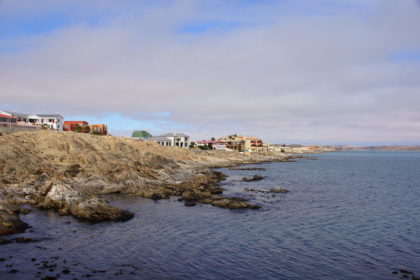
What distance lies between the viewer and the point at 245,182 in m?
72.6

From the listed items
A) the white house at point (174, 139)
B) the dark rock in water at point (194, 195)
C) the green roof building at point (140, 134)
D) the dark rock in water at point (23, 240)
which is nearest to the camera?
the dark rock in water at point (23, 240)

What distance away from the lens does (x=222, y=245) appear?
91.5 feet

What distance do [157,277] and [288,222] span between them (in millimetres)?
19233

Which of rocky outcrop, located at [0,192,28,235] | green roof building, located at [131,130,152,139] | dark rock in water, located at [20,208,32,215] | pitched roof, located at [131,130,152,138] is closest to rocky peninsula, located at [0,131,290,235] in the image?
rocky outcrop, located at [0,192,28,235]

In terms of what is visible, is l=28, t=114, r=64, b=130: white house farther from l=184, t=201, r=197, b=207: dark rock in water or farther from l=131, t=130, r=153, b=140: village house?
l=184, t=201, r=197, b=207: dark rock in water

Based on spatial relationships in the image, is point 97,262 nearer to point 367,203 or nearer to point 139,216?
point 139,216

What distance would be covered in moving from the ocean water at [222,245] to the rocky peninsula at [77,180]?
2.26 meters

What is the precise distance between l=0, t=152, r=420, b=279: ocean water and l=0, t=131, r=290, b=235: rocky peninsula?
226 centimetres

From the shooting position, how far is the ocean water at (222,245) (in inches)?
870

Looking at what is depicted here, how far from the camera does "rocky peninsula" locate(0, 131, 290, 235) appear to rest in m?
35.9

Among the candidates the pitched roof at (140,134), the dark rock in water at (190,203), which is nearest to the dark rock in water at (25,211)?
the dark rock in water at (190,203)

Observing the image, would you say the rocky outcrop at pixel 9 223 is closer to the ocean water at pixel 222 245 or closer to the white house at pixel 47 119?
the ocean water at pixel 222 245

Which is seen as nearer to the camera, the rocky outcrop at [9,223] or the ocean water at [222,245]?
the ocean water at [222,245]

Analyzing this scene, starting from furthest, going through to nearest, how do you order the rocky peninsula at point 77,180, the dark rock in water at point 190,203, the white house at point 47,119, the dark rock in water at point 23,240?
the white house at point 47,119 < the dark rock in water at point 190,203 < the rocky peninsula at point 77,180 < the dark rock in water at point 23,240
